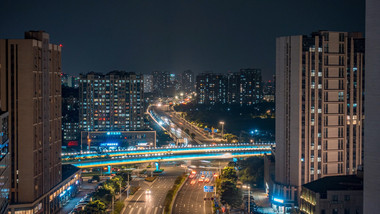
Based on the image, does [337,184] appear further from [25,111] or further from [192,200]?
[25,111]

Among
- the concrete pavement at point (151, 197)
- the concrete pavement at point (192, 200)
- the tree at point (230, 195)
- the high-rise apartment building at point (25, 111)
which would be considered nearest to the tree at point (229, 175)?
the concrete pavement at point (192, 200)

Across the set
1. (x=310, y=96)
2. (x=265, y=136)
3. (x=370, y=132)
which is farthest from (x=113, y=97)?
(x=370, y=132)

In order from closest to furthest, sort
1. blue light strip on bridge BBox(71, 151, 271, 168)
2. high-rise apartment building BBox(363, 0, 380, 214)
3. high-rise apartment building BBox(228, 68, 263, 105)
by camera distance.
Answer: high-rise apartment building BBox(363, 0, 380, 214) < blue light strip on bridge BBox(71, 151, 271, 168) < high-rise apartment building BBox(228, 68, 263, 105)

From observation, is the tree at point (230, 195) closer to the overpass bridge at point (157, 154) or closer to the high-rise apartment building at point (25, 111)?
the high-rise apartment building at point (25, 111)

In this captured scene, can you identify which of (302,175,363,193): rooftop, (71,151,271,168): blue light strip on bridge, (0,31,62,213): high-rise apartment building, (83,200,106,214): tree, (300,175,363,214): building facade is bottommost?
(83,200,106,214): tree

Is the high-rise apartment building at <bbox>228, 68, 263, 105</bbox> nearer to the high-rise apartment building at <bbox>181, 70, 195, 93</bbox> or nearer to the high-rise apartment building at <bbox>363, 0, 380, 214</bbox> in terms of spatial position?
the high-rise apartment building at <bbox>181, 70, 195, 93</bbox>

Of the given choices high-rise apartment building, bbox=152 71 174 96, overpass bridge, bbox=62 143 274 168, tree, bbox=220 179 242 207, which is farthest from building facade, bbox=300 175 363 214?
high-rise apartment building, bbox=152 71 174 96

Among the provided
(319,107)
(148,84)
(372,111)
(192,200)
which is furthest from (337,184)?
(148,84)
